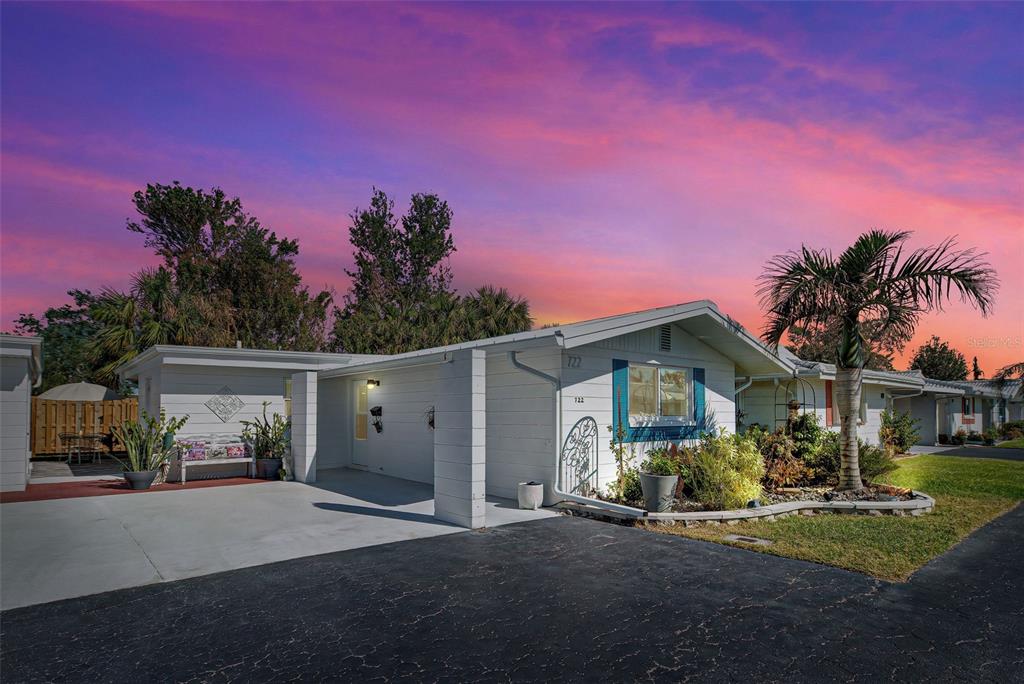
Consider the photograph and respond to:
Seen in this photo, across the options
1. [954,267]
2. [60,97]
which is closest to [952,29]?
[954,267]

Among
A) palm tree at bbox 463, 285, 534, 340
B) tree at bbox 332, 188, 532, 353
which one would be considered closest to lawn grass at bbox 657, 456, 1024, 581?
palm tree at bbox 463, 285, 534, 340

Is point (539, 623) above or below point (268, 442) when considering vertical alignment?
below

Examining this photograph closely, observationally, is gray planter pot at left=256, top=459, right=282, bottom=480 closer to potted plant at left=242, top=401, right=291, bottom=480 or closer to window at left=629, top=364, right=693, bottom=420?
potted plant at left=242, top=401, right=291, bottom=480

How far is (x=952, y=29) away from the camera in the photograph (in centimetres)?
816

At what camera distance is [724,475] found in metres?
8.37

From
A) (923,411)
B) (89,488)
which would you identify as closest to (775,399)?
(923,411)

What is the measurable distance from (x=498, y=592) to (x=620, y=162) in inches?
344

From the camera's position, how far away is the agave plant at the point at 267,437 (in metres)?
12.7

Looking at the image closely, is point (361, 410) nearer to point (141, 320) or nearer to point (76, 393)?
point (76, 393)

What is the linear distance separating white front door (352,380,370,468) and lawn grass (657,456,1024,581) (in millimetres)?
8331

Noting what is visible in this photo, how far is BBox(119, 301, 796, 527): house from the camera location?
26.0ft

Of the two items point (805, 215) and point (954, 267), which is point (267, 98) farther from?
point (954, 267)

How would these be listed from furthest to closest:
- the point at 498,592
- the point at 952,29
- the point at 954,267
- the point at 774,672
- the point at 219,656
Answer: the point at 954,267 → the point at 952,29 → the point at 498,592 → the point at 219,656 → the point at 774,672

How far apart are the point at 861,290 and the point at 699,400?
135 inches
